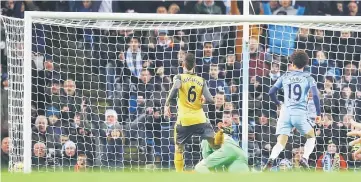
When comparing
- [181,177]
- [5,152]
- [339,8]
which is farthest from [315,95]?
[181,177]

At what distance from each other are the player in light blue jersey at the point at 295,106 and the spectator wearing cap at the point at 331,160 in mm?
631

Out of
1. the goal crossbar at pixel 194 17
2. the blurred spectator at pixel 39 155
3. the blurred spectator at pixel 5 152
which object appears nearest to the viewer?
the goal crossbar at pixel 194 17

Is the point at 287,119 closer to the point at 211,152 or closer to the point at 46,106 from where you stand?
the point at 211,152

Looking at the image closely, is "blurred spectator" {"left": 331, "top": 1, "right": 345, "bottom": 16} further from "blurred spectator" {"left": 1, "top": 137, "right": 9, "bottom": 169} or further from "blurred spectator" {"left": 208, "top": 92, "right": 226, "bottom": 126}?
"blurred spectator" {"left": 1, "top": 137, "right": 9, "bottom": 169}

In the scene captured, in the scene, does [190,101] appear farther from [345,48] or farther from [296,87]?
[345,48]

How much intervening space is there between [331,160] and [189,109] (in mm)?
2101

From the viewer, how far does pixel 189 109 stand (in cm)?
1491

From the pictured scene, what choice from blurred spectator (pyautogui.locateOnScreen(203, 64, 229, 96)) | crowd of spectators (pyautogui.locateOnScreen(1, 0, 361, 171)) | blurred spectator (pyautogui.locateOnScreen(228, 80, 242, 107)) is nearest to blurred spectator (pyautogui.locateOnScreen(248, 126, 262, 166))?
crowd of spectators (pyautogui.locateOnScreen(1, 0, 361, 171))

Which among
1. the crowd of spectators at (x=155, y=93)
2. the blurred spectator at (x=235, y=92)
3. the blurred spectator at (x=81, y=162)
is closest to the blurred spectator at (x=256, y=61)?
the crowd of spectators at (x=155, y=93)

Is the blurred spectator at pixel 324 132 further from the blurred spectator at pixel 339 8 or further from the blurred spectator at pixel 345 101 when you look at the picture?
the blurred spectator at pixel 339 8

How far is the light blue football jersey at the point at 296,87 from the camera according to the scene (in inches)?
583

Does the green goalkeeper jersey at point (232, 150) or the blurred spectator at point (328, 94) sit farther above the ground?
the blurred spectator at point (328, 94)

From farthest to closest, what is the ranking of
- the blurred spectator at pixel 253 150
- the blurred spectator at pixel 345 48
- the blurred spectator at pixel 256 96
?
the blurred spectator at pixel 345 48
the blurred spectator at pixel 256 96
the blurred spectator at pixel 253 150

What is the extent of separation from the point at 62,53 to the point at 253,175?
7.49 meters
